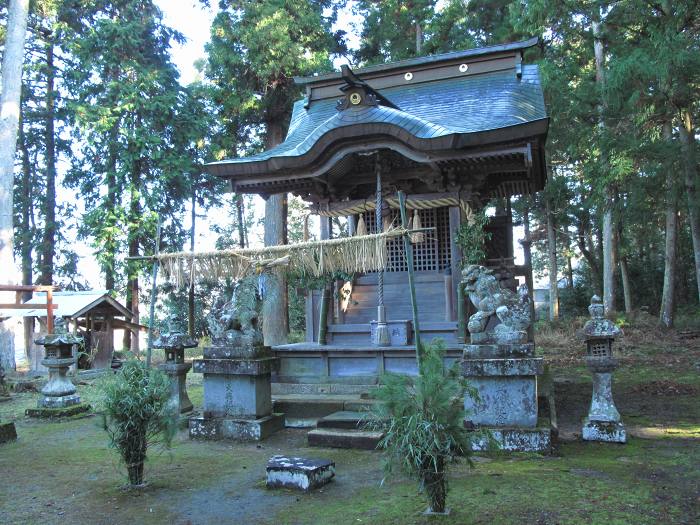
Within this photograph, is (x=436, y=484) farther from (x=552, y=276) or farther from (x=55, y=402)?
(x=552, y=276)

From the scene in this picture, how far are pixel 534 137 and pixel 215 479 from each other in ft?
21.4

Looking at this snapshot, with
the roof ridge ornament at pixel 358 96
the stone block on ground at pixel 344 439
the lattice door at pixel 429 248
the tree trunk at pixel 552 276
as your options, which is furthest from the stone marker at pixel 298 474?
the tree trunk at pixel 552 276

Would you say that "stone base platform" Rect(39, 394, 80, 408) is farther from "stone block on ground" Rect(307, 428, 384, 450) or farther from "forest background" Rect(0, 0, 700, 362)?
"forest background" Rect(0, 0, 700, 362)

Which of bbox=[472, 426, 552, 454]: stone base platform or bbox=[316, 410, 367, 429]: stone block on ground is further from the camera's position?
bbox=[316, 410, 367, 429]: stone block on ground

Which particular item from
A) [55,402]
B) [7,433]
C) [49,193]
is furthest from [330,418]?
[49,193]

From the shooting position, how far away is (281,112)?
1719 cm

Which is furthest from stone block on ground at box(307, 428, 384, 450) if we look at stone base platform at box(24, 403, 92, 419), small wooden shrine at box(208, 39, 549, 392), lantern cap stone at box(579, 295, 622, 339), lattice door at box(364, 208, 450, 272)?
stone base platform at box(24, 403, 92, 419)

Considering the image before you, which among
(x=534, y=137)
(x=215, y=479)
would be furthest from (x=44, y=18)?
(x=215, y=479)

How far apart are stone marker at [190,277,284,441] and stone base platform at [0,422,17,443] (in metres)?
2.66

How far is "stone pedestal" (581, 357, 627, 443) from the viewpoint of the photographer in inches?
243

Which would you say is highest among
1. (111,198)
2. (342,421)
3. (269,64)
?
(269,64)

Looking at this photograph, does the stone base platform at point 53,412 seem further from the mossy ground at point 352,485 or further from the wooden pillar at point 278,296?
the wooden pillar at point 278,296

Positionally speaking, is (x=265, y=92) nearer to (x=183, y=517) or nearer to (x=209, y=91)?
(x=209, y=91)

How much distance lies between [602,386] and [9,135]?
1550 cm
